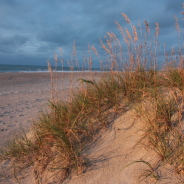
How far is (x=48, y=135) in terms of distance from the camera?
2787mm

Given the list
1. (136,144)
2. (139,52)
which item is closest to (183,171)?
(136,144)

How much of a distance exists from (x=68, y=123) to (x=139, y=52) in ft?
7.82

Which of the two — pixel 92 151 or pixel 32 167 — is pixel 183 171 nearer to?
pixel 92 151

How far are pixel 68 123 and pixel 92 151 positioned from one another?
23.4 inches

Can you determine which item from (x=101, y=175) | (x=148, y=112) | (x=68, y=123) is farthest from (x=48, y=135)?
(x=148, y=112)

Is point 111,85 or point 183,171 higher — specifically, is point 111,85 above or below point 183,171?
above

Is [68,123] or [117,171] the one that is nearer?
[117,171]

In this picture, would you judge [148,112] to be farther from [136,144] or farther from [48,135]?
[48,135]

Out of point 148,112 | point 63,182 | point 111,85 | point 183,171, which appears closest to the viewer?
point 183,171

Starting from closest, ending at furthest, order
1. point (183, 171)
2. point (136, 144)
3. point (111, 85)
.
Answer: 1. point (183, 171)
2. point (136, 144)
3. point (111, 85)

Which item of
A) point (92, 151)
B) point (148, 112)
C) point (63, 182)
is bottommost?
point (63, 182)

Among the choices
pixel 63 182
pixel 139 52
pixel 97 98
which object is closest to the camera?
pixel 63 182

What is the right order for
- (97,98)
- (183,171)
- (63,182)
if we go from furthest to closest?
(97,98) < (63,182) < (183,171)

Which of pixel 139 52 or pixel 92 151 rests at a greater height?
pixel 139 52
